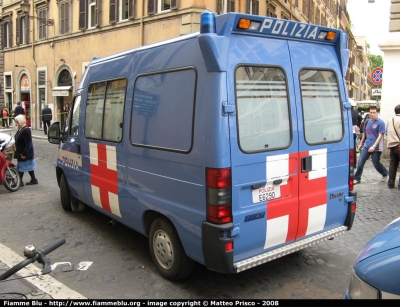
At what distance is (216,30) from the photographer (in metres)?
3.28

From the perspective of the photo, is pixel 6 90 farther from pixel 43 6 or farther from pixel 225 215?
pixel 225 215

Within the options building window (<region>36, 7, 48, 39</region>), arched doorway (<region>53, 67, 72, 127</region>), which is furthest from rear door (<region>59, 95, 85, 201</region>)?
building window (<region>36, 7, 48, 39</region>)

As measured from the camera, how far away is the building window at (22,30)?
26.8 metres

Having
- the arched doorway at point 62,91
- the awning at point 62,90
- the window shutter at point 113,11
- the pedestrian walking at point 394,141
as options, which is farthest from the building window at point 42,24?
the pedestrian walking at point 394,141

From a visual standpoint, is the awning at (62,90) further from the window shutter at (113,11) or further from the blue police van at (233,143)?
the blue police van at (233,143)

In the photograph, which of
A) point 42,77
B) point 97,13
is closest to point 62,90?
point 42,77

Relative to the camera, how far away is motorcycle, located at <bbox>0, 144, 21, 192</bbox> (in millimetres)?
7727

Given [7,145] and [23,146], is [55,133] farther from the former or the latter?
[7,145]

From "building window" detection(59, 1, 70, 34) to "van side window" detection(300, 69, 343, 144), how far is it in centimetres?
2158

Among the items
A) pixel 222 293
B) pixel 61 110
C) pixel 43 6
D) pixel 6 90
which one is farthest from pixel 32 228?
pixel 6 90

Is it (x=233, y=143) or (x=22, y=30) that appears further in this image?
(x=22, y=30)

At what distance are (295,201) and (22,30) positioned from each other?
28662 mm

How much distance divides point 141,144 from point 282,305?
211 cm

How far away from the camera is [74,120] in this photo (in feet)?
18.9
